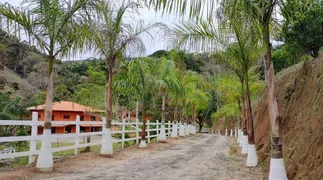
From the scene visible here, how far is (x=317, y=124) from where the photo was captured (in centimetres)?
586

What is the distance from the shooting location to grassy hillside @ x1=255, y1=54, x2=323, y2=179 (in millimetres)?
5164

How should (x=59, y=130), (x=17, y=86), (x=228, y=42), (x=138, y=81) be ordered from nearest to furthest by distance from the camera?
(x=228, y=42)
(x=138, y=81)
(x=17, y=86)
(x=59, y=130)

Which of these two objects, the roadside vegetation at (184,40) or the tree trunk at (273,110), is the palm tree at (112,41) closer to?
the roadside vegetation at (184,40)

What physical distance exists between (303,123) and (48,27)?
6235mm

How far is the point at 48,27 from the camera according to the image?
7.50 metres

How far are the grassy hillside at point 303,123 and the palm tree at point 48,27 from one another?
513 cm

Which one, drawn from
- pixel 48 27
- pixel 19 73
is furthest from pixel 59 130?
pixel 48 27

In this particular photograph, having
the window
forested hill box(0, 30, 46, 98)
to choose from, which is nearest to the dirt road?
forested hill box(0, 30, 46, 98)

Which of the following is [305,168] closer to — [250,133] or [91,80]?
[250,133]

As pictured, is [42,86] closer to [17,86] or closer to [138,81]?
[17,86]

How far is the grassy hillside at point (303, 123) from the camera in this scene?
5164mm

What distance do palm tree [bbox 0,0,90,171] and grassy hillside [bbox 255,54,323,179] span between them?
5134 millimetres

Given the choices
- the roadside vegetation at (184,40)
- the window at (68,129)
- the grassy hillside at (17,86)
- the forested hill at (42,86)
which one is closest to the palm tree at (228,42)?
the roadside vegetation at (184,40)

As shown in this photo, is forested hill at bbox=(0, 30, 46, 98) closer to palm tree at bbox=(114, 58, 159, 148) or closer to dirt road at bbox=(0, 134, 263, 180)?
palm tree at bbox=(114, 58, 159, 148)
